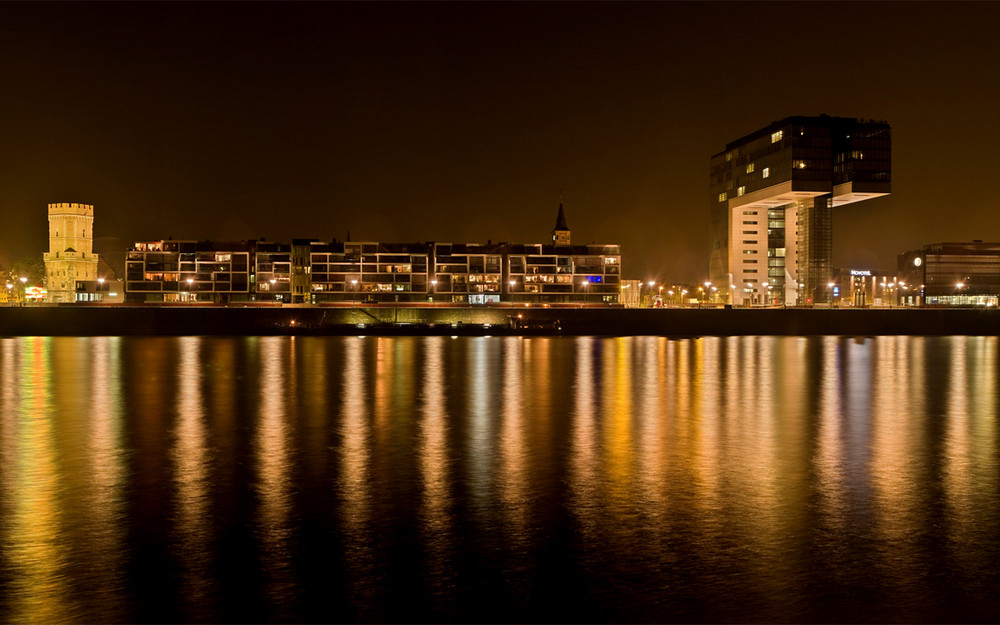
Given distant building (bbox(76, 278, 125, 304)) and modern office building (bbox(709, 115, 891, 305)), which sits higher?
modern office building (bbox(709, 115, 891, 305))

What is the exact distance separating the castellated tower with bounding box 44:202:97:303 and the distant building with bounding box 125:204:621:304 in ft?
31.3

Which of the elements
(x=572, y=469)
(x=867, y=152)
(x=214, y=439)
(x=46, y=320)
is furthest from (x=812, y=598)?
(x=867, y=152)

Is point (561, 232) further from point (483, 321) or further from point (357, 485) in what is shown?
point (357, 485)

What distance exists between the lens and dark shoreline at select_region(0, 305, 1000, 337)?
86.6 metres

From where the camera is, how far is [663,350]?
2383 inches

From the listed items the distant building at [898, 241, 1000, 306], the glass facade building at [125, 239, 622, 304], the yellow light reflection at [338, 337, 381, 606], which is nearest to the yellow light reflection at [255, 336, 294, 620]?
the yellow light reflection at [338, 337, 381, 606]

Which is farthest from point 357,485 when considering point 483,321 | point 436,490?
point 483,321

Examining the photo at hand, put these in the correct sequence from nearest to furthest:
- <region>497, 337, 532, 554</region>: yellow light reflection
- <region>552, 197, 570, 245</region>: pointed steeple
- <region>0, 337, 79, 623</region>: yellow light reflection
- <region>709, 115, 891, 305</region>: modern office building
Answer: <region>0, 337, 79, 623</region>: yellow light reflection, <region>497, 337, 532, 554</region>: yellow light reflection, <region>709, 115, 891, 305</region>: modern office building, <region>552, 197, 570, 245</region>: pointed steeple

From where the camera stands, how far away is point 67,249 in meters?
135

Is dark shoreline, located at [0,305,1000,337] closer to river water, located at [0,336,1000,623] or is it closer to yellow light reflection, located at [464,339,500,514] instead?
yellow light reflection, located at [464,339,500,514]

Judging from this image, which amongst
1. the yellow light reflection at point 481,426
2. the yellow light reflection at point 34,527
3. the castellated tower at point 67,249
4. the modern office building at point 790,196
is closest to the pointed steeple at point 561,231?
the modern office building at point 790,196

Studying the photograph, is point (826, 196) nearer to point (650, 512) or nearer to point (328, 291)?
point (328, 291)

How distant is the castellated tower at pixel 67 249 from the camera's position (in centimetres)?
13375

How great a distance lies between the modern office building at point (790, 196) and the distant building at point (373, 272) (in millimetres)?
21566
